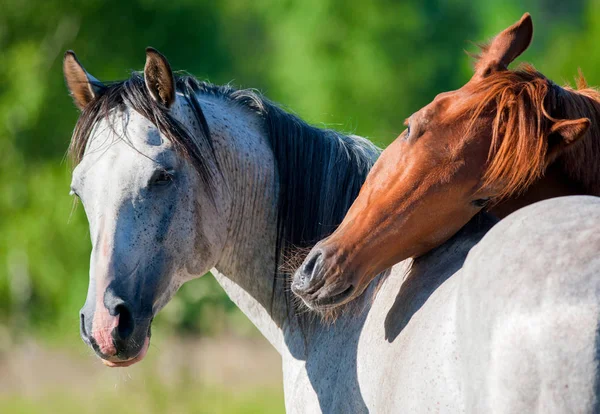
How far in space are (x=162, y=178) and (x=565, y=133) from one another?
4.65 ft

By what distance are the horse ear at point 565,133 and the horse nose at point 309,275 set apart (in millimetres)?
759

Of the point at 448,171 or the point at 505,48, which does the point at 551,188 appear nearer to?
the point at 448,171

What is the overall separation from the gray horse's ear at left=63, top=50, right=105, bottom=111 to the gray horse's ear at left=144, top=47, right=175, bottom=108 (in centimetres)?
29

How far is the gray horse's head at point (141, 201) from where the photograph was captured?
9.09ft

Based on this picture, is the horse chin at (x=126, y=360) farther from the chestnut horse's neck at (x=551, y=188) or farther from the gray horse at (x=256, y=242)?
the chestnut horse's neck at (x=551, y=188)

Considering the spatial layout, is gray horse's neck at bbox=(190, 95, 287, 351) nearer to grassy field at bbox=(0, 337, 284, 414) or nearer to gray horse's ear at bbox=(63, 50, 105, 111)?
gray horse's ear at bbox=(63, 50, 105, 111)

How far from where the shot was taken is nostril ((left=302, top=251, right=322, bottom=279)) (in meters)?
2.43

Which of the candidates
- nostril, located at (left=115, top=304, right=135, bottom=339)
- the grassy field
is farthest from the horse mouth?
the grassy field

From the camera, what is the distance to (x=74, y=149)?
3.11m

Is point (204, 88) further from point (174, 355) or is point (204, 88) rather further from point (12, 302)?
point (12, 302)

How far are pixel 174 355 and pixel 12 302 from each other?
5885 mm

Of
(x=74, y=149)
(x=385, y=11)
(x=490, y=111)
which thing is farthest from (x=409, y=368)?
(x=385, y=11)

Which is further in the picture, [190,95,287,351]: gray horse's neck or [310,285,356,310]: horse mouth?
[190,95,287,351]: gray horse's neck

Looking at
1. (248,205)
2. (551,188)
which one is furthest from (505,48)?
(248,205)
